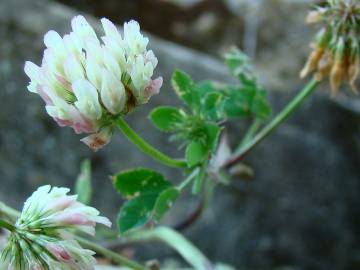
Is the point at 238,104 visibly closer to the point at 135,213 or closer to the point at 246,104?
the point at 246,104

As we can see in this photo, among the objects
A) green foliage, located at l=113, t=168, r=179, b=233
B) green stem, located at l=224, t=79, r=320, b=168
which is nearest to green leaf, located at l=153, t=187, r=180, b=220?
green foliage, located at l=113, t=168, r=179, b=233

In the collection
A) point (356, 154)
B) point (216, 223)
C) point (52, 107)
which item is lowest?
point (216, 223)

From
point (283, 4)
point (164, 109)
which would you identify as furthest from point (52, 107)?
point (283, 4)

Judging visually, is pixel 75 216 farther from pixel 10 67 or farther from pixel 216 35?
pixel 216 35

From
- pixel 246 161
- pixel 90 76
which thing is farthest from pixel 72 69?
pixel 246 161

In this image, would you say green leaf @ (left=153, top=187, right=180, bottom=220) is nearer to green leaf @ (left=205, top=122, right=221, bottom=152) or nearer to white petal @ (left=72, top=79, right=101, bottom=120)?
green leaf @ (left=205, top=122, right=221, bottom=152)

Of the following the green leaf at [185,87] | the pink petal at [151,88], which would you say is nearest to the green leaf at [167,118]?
the green leaf at [185,87]
